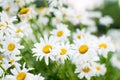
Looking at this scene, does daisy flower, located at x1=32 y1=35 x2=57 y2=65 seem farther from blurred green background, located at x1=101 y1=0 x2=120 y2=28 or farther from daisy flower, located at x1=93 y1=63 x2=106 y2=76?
blurred green background, located at x1=101 y1=0 x2=120 y2=28

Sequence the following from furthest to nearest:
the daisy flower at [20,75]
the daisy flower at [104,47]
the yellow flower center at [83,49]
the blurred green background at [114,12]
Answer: the blurred green background at [114,12] → the daisy flower at [104,47] → the yellow flower center at [83,49] → the daisy flower at [20,75]

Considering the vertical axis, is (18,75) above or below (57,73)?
above

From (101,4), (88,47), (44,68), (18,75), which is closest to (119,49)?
(44,68)

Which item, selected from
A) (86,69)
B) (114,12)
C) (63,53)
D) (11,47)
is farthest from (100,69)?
(114,12)

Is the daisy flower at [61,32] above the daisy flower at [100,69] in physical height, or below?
above

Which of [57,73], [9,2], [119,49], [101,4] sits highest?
[9,2]

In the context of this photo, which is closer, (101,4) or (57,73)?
(57,73)

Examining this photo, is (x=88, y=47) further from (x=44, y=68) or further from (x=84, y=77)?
(x=44, y=68)

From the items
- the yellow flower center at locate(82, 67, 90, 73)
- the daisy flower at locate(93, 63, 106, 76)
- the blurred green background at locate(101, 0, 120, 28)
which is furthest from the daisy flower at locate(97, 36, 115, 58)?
the blurred green background at locate(101, 0, 120, 28)

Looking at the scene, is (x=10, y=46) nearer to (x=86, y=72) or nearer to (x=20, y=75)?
(x=20, y=75)

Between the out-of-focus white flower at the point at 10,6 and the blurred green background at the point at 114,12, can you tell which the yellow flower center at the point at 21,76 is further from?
the blurred green background at the point at 114,12

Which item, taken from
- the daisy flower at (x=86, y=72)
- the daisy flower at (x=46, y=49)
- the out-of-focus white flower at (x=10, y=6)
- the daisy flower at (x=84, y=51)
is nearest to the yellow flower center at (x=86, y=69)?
the daisy flower at (x=86, y=72)
